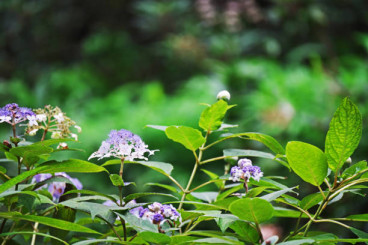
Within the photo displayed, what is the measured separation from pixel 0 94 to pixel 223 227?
4075 millimetres

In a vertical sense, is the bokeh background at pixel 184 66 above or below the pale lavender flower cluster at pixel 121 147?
above

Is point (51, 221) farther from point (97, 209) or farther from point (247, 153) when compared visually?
point (247, 153)

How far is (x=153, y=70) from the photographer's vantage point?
5.12m

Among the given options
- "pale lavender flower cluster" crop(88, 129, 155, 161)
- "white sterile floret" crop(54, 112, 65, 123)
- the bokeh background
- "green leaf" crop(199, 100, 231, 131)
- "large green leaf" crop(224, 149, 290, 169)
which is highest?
the bokeh background

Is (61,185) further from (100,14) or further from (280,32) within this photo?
(100,14)

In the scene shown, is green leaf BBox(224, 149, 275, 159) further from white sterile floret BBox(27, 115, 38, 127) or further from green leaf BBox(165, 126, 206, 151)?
white sterile floret BBox(27, 115, 38, 127)

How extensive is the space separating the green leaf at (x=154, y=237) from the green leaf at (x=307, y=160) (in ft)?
0.43

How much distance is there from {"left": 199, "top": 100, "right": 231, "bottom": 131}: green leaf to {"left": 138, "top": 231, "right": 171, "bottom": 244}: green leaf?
0.17 metres

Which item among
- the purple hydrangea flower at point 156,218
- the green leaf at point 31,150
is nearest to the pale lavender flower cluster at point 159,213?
the purple hydrangea flower at point 156,218

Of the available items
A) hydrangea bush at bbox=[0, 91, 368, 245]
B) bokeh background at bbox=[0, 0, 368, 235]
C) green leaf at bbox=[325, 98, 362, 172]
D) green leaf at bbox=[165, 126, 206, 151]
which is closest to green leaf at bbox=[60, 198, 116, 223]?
hydrangea bush at bbox=[0, 91, 368, 245]

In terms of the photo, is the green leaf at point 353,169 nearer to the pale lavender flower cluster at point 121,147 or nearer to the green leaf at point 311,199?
the green leaf at point 311,199

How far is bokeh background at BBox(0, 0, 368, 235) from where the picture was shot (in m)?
2.37

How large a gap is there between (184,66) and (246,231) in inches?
151

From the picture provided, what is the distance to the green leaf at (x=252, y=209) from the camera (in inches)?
15.6
